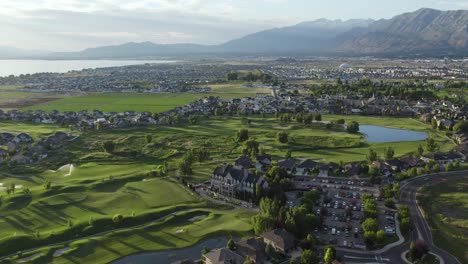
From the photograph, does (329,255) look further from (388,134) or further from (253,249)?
(388,134)

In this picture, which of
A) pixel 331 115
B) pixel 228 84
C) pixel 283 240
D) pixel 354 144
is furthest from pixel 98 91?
pixel 283 240

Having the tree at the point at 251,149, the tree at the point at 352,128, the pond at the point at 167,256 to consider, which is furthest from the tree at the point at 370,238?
the tree at the point at 352,128

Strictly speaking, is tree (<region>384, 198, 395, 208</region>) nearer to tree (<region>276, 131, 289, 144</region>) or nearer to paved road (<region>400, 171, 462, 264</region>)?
paved road (<region>400, 171, 462, 264</region>)

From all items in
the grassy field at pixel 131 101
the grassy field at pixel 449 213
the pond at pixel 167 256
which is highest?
the grassy field at pixel 131 101

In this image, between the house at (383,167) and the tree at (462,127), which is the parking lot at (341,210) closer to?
the house at (383,167)

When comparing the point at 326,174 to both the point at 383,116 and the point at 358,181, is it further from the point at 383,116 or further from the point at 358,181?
the point at 383,116
